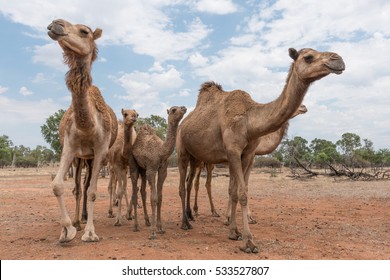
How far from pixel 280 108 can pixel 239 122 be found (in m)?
0.95

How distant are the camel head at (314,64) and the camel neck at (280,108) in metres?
0.14

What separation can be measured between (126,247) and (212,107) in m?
3.66

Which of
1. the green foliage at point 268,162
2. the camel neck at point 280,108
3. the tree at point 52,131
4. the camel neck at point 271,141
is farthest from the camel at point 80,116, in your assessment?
the green foliage at point 268,162

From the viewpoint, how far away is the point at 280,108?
246 inches

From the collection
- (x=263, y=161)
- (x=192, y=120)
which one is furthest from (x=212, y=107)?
(x=263, y=161)

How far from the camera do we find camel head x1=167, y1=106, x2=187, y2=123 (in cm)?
729

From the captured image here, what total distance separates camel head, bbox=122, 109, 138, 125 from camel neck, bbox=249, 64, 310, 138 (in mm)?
2554

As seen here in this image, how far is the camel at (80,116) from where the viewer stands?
5902 mm

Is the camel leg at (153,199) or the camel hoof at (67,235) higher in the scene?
the camel leg at (153,199)

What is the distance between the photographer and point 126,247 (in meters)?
5.98

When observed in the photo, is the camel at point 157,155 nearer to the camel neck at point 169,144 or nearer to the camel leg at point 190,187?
the camel neck at point 169,144

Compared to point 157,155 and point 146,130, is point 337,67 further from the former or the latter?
point 146,130

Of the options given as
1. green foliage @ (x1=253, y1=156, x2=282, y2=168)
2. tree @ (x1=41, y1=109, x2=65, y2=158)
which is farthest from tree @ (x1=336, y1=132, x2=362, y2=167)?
tree @ (x1=41, y1=109, x2=65, y2=158)

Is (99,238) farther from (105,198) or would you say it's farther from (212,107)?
(105,198)
